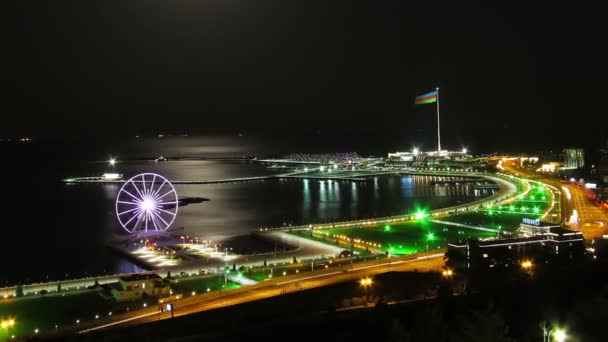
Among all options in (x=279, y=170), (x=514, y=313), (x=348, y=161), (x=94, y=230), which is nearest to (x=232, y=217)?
(x=94, y=230)

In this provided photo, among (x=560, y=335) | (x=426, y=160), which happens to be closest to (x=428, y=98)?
(x=426, y=160)

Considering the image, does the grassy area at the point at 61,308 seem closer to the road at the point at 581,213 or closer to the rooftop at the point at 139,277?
the rooftop at the point at 139,277

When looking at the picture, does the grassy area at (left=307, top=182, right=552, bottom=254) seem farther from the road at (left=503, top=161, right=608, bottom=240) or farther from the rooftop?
the rooftop

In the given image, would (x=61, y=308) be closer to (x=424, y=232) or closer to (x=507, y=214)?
(x=424, y=232)

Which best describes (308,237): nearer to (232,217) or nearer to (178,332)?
(232,217)

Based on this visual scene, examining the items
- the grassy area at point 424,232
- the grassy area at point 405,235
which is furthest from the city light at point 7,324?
the grassy area at point 405,235

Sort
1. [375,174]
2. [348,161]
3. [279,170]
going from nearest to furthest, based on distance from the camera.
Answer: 1. [375,174]
2. [279,170]
3. [348,161]
